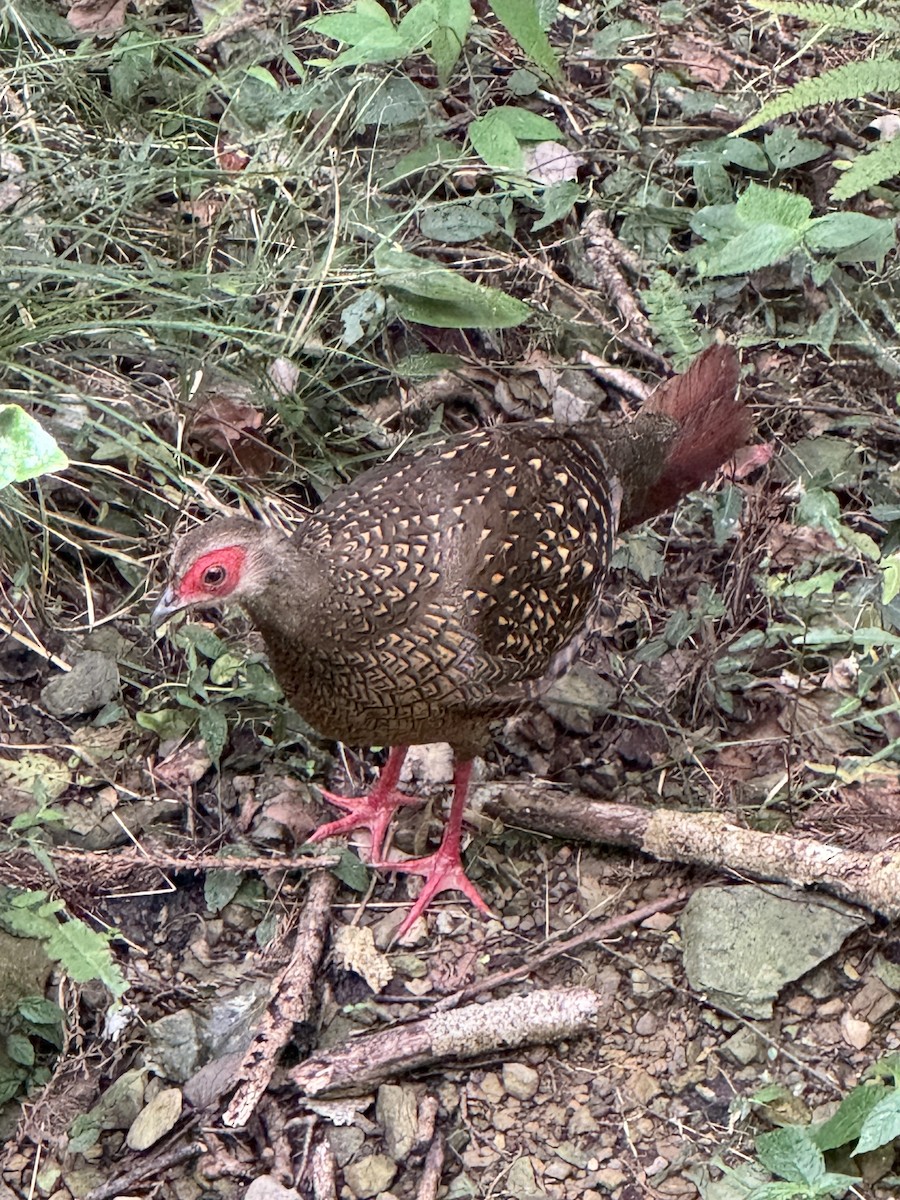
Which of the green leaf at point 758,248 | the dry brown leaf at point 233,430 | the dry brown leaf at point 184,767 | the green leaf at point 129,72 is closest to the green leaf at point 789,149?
the green leaf at point 758,248

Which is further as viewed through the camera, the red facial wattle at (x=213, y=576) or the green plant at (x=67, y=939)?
the red facial wattle at (x=213, y=576)

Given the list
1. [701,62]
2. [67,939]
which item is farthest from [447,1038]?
[701,62]

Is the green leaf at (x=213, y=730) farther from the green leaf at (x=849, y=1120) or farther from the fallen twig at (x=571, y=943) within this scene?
the green leaf at (x=849, y=1120)

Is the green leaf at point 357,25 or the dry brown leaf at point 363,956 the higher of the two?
the green leaf at point 357,25

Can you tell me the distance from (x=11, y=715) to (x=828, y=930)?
213cm

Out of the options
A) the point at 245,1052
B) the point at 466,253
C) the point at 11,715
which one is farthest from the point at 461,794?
the point at 466,253

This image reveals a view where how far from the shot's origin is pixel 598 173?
4.77 meters

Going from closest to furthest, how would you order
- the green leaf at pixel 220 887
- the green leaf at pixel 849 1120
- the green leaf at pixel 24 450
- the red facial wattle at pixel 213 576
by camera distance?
the green leaf at pixel 24 450
the green leaf at pixel 849 1120
the red facial wattle at pixel 213 576
the green leaf at pixel 220 887

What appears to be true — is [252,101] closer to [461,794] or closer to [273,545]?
[273,545]

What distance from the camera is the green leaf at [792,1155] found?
7.99ft

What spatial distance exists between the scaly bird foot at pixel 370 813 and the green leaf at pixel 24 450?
5.47ft

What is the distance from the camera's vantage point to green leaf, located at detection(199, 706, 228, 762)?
3.47 meters

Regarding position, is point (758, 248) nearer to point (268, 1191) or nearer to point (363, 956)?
point (363, 956)

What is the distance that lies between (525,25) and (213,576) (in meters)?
1.64
